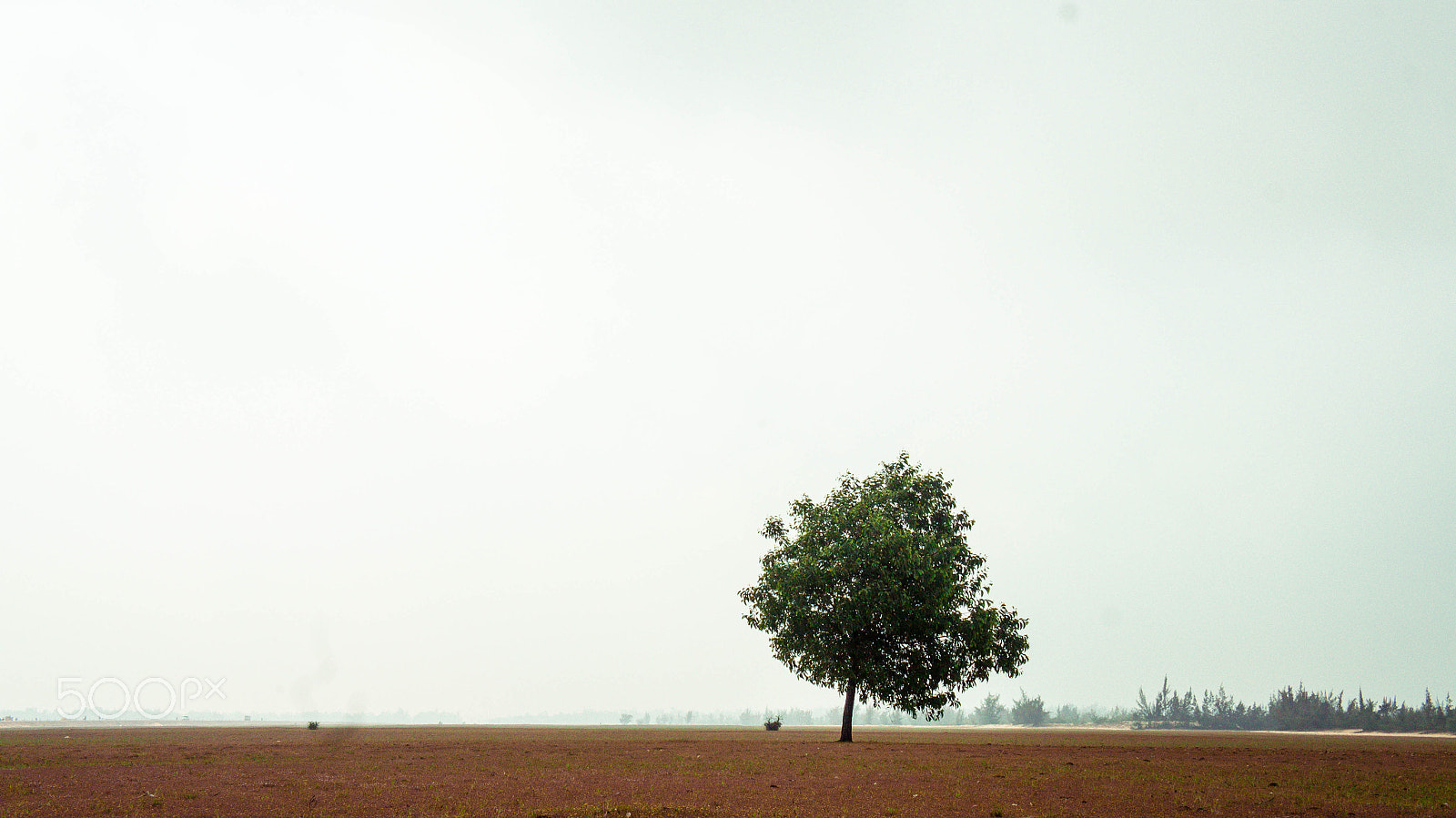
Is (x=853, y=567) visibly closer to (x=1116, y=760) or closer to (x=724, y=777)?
(x=1116, y=760)

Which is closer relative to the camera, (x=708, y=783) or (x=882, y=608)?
(x=708, y=783)

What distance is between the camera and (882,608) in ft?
165

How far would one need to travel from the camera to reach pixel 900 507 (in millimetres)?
56656

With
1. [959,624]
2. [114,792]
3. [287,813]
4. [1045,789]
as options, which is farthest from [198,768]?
[959,624]

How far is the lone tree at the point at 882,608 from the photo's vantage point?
5106cm

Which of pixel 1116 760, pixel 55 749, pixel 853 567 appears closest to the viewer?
pixel 1116 760

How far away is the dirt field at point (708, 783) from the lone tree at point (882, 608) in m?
12.1

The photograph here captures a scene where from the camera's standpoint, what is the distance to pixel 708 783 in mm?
24484

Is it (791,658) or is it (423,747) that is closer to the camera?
(423,747)

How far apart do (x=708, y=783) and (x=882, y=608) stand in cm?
2745

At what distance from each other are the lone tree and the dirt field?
12139mm

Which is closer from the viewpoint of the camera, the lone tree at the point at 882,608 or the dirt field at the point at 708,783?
the dirt field at the point at 708,783

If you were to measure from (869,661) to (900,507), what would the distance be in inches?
391

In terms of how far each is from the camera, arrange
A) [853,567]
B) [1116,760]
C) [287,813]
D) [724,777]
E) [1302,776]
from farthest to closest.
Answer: [853,567]
[1116,760]
[1302,776]
[724,777]
[287,813]
